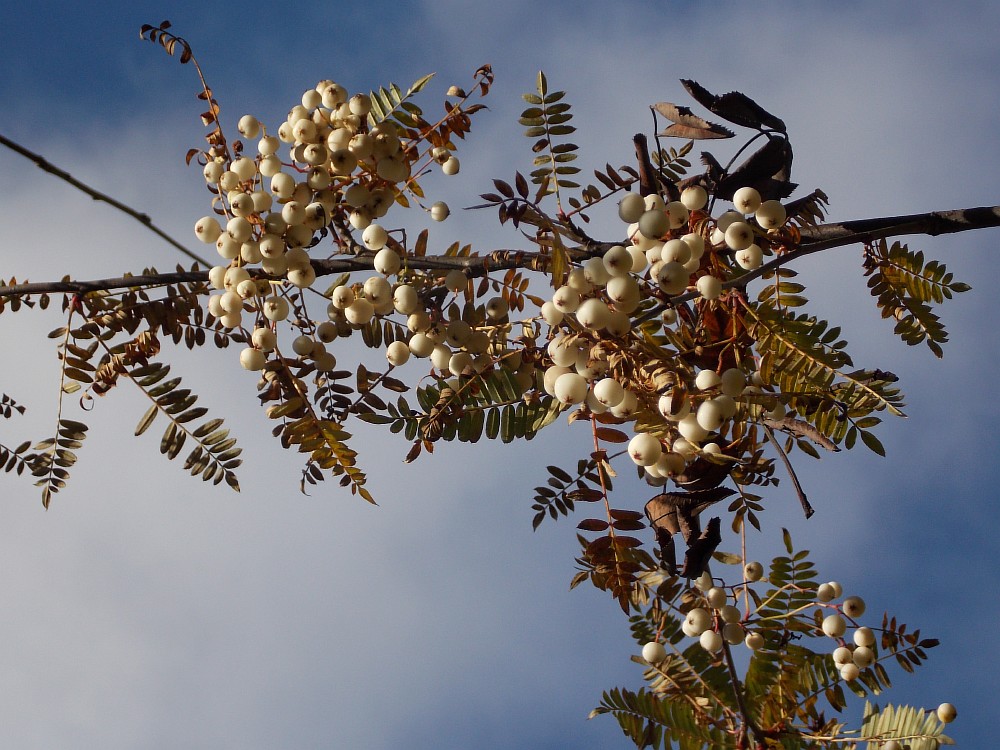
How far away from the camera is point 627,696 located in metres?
2.09

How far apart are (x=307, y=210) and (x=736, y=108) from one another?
0.78m

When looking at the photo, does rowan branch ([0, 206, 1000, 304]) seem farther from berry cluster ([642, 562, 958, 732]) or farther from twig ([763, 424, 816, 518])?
berry cluster ([642, 562, 958, 732])

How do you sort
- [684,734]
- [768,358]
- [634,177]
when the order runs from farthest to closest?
1. [684,734]
2. [634,177]
3. [768,358]

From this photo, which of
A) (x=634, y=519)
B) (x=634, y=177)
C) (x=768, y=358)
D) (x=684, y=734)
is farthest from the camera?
(x=684, y=734)

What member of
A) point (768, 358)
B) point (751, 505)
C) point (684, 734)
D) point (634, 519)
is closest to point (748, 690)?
point (684, 734)

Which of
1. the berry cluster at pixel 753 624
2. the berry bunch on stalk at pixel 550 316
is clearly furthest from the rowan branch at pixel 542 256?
the berry cluster at pixel 753 624

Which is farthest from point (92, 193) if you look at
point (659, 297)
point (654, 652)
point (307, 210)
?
point (654, 652)

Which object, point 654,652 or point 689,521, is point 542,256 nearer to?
point 689,521

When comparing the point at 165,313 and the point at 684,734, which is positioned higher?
the point at 165,313

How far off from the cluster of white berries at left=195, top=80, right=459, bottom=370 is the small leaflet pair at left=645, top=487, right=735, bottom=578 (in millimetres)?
578

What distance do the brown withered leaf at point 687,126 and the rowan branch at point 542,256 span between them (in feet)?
0.74

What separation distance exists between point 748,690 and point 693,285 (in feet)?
4.02

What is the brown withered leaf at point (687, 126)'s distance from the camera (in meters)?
1.49

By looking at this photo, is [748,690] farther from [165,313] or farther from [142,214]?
[142,214]
